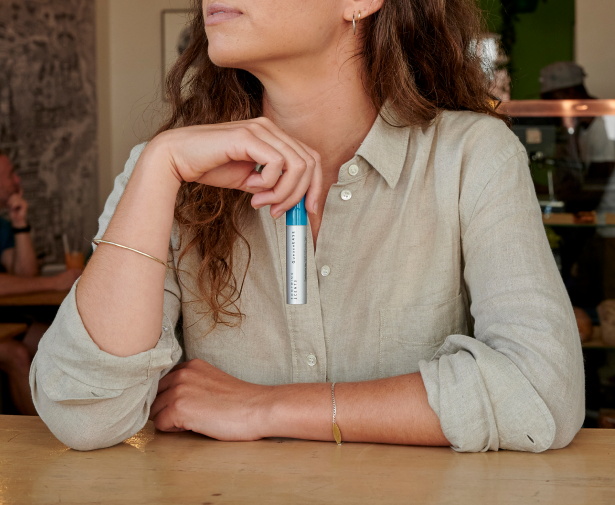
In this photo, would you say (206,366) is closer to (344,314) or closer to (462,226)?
(344,314)

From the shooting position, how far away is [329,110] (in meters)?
1.45

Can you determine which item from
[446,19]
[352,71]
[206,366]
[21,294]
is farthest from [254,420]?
[21,294]

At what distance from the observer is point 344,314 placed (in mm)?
1354

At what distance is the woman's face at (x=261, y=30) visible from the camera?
1.27 meters

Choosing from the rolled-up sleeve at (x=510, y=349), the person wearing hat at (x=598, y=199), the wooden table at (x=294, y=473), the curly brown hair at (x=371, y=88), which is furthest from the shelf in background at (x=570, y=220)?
the wooden table at (x=294, y=473)

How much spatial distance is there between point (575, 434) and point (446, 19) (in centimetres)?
78

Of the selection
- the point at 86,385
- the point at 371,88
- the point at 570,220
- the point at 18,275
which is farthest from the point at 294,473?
the point at 18,275

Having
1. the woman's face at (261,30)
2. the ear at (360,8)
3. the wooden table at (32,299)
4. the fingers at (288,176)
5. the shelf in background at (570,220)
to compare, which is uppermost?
the ear at (360,8)

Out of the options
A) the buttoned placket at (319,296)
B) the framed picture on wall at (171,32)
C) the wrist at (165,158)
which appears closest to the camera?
the wrist at (165,158)

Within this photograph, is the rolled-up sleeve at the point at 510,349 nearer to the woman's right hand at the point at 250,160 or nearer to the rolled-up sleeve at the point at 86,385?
the woman's right hand at the point at 250,160

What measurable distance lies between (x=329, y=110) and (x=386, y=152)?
0.14 m

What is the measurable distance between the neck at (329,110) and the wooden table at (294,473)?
547mm

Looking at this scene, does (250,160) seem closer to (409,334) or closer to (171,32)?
(409,334)

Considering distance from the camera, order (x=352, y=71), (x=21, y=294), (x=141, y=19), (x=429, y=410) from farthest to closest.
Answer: (x=141, y=19), (x=21, y=294), (x=352, y=71), (x=429, y=410)
